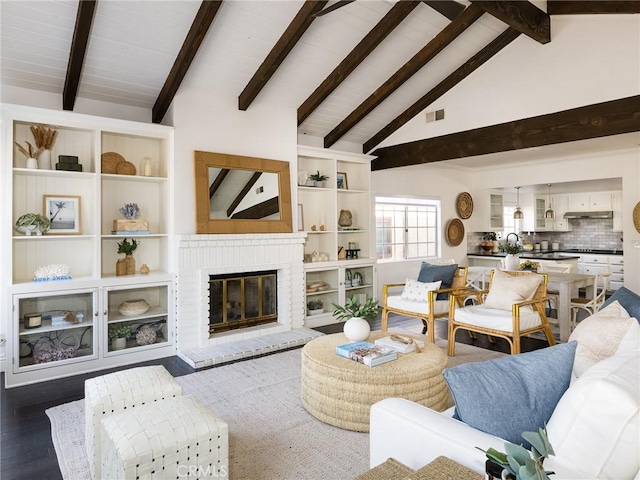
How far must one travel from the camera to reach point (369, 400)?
102 inches

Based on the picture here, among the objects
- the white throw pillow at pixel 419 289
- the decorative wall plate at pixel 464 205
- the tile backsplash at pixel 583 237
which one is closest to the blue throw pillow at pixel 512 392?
the white throw pillow at pixel 419 289

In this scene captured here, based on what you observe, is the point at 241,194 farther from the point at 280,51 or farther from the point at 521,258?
the point at 521,258

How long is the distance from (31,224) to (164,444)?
9.67 ft

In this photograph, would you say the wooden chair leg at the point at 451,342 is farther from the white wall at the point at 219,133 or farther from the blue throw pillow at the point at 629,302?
the white wall at the point at 219,133

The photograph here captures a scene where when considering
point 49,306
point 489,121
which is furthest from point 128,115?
point 489,121

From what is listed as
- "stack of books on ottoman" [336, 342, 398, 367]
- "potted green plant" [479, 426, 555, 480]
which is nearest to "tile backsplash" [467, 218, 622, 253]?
"stack of books on ottoman" [336, 342, 398, 367]

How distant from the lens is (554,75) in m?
4.59

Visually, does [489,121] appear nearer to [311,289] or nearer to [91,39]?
[311,289]

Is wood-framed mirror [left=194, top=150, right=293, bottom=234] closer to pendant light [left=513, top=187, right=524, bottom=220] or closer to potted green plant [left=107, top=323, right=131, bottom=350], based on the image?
potted green plant [left=107, top=323, right=131, bottom=350]

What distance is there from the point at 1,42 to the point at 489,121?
511cm

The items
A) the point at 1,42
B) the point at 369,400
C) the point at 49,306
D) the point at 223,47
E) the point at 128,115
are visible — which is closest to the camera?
the point at 369,400

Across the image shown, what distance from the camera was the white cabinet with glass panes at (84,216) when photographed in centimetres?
358

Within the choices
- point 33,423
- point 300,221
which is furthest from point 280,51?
point 33,423

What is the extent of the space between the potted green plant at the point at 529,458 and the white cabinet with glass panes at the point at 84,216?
3862mm
